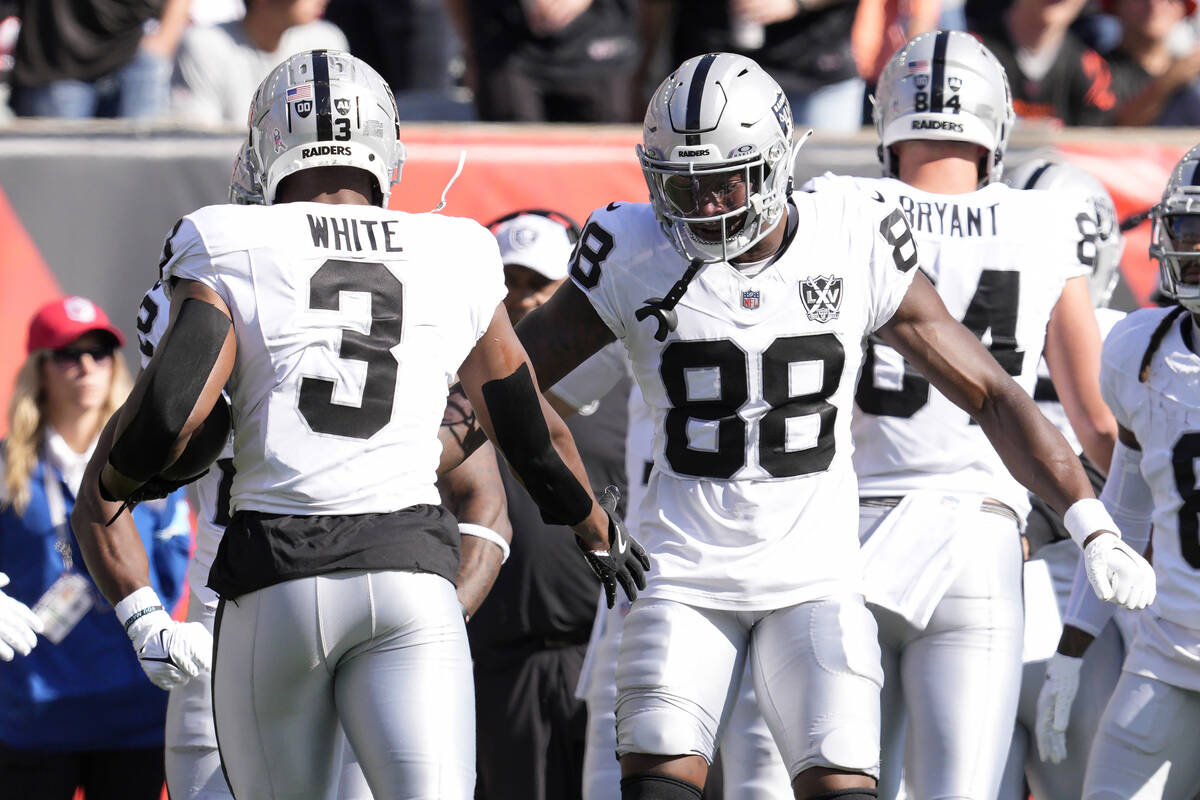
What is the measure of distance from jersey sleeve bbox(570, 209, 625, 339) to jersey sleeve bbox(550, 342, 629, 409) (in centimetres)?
57

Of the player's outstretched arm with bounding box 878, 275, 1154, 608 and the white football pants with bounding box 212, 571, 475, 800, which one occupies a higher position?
the player's outstretched arm with bounding box 878, 275, 1154, 608

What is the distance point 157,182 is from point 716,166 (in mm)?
2908

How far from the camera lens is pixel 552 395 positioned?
4023mm

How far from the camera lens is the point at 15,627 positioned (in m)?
3.08

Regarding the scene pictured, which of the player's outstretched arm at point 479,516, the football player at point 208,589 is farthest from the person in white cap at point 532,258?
the football player at point 208,589

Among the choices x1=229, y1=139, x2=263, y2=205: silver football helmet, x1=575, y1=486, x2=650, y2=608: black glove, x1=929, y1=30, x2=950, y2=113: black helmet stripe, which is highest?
x1=929, y1=30, x2=950, y2=113: black helmet stripe

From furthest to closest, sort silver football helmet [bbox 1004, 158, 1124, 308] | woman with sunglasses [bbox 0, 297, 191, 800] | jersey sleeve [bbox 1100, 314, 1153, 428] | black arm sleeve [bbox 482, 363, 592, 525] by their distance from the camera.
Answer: silver football helmet [bbox 1004, 158, 1124, 308] → woman with sunglasses [bbox 0, 297, 191, 800] → jersey sleeve [bbox 1100, 314, 1153, 428] → black arm sleeve [bbox 482, 363, 592, 525]

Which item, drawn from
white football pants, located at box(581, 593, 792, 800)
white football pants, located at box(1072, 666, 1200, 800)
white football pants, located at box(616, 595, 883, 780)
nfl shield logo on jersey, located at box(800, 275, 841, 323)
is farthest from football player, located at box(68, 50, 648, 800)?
white football pants, located at box(1072, 666, 1200, 800)

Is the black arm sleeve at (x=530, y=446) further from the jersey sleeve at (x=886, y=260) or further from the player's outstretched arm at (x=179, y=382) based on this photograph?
the jersey sleeve at (x=886, y=260)

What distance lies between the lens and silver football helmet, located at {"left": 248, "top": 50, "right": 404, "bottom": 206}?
308 cm

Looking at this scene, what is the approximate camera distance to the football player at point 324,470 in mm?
2840

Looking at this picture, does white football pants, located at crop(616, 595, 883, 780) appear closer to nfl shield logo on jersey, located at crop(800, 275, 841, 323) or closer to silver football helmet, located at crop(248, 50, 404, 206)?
nfl shield logo on jersey, located at crop(800, 275, 841, 323)

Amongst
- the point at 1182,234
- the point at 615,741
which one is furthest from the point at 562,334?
the point at 1182,234

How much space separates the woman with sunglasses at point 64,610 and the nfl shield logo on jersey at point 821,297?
199 centimetres
